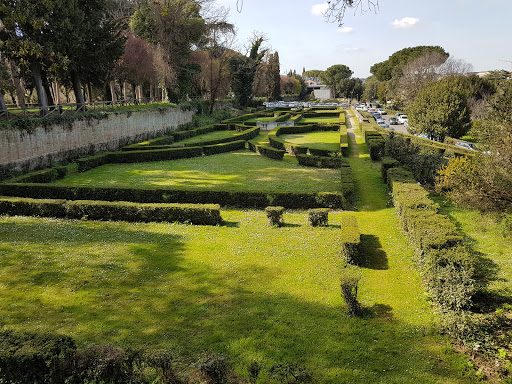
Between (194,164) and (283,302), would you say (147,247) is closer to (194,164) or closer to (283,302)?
(283,302)

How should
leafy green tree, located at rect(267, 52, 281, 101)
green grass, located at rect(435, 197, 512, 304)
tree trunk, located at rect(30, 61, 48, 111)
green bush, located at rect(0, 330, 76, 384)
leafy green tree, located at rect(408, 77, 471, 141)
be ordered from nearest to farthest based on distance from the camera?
1. green bush, located at rect(0, 330, 76, 384)
2. green grass, located at rect(435, 197, 512, 304)
3. tree trunk, located at rect(30, 61, 48, 111)
4. leafy green tree, located at rect(408, 77, 471, 141)
5. leafy green tree, located at rect(267, 52, 281, 101)

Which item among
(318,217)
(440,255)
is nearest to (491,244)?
(440,255)

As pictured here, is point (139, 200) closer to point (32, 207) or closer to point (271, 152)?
point (32, 207)

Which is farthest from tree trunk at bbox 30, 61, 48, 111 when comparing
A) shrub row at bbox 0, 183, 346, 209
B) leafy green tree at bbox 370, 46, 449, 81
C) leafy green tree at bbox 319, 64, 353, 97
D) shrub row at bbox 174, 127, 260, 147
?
leafy green tree at bbox 319, 64, 353, 97

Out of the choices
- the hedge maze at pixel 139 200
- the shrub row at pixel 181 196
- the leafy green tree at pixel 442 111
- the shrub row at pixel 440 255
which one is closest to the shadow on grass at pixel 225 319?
the shrub row at pixel 440 255

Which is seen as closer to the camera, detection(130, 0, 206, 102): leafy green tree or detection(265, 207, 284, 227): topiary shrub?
detection(265, 207, 284, 227): topiary shrub

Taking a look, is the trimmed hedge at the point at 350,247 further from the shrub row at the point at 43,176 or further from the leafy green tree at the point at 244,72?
the leafy green tree at the point at 244,72

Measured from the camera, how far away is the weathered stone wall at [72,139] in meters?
20.2

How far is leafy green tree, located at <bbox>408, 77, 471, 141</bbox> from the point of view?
99.5 feet

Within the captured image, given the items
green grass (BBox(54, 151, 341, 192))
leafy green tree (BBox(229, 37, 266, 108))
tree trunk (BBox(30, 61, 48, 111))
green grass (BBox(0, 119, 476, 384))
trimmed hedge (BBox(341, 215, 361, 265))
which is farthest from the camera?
leafy green tree (BBox(229, 37, 266, 108))

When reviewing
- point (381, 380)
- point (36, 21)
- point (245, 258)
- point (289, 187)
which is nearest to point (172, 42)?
point (36, 21)

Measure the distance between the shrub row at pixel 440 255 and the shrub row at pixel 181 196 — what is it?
3.80 metres

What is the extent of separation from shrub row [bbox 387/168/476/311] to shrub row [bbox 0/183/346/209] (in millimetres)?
3802

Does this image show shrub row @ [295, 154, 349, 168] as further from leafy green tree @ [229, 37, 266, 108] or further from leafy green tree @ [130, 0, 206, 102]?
leafy green tree @ [229, 37, 266, 108]
